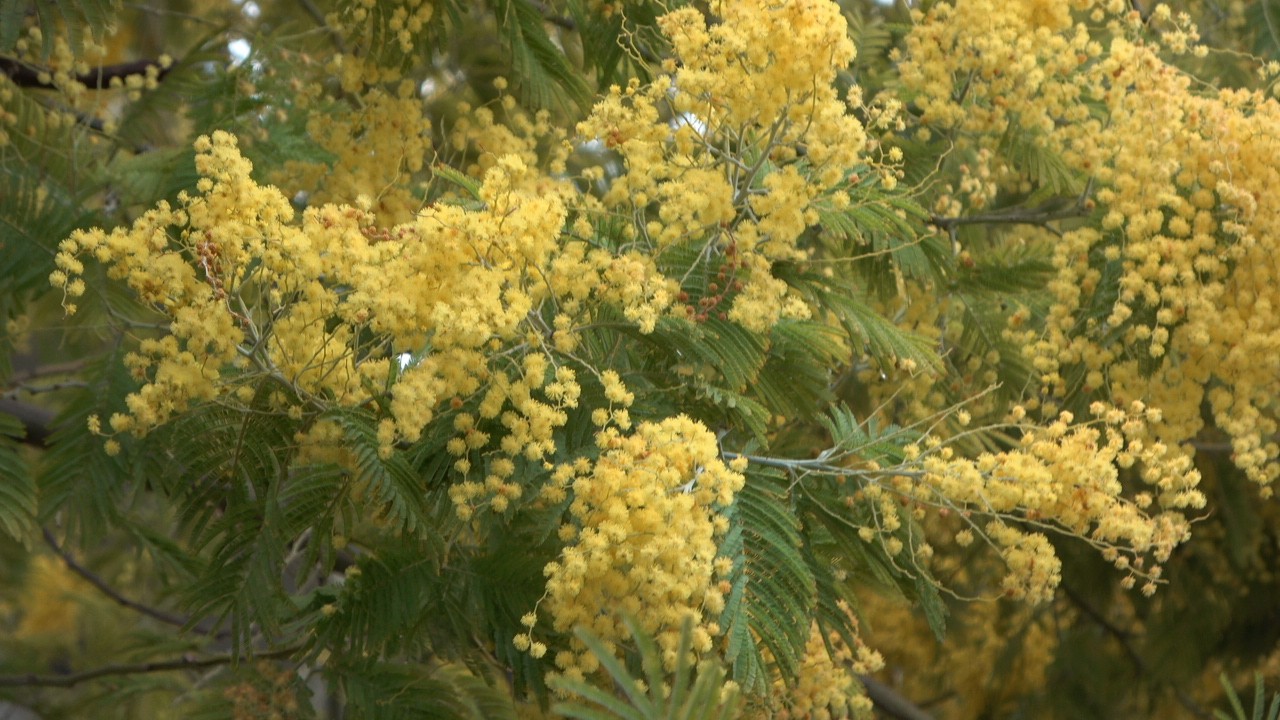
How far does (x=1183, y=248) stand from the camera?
13.0 ft

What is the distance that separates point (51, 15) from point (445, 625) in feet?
6.03

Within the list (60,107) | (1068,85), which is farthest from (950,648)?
(60,107)

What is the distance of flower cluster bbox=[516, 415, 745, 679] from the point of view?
118 inches

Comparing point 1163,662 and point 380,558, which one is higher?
point 380,558

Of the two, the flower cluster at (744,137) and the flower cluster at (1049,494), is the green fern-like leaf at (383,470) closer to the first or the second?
the flower cluster at (744,137)

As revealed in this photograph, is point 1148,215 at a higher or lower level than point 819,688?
higher

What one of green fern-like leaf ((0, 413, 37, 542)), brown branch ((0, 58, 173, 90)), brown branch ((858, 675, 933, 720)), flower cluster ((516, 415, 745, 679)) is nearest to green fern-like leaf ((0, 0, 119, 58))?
green fern-like leaf ((0, 413, 37, 542))

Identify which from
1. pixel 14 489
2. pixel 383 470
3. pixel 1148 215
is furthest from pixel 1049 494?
pixel 14 489

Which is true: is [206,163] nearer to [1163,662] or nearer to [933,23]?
[933,23]

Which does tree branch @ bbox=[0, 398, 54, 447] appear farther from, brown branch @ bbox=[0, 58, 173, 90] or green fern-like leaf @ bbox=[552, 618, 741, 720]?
green fern-like leaf @ bbox=[552, 618, 741, 720]

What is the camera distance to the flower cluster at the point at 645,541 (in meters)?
3.00

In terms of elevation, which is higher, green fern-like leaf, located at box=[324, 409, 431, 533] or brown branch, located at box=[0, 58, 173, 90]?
green fern-like leaf, located at box=[324, 409, 431, 533]

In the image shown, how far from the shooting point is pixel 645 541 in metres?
3.03

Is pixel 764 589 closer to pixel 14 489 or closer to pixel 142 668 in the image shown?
Result: pixel 14 489
